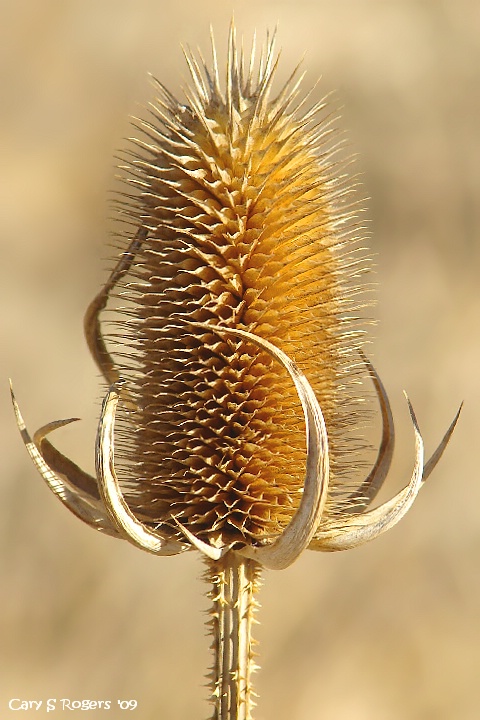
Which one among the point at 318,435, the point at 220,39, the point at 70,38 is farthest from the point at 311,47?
the point at 318,435

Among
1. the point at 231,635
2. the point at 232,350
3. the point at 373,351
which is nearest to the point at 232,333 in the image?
the point at 232,350

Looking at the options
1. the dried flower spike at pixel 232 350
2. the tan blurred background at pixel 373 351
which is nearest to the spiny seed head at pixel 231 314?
the dried flower spike at pixel 232 350

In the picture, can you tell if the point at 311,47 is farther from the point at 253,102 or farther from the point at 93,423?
the point at 253,102

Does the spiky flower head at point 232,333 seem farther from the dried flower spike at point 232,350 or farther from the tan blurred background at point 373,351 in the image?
the tan blurred background at point 373,351

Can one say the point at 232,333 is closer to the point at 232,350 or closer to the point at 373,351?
the point at 232,350

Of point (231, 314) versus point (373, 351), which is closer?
point (231, 314)

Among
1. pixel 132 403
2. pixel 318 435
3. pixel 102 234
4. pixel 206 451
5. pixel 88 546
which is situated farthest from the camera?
pixel 102 234

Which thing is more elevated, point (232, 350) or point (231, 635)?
point (232, 350)
